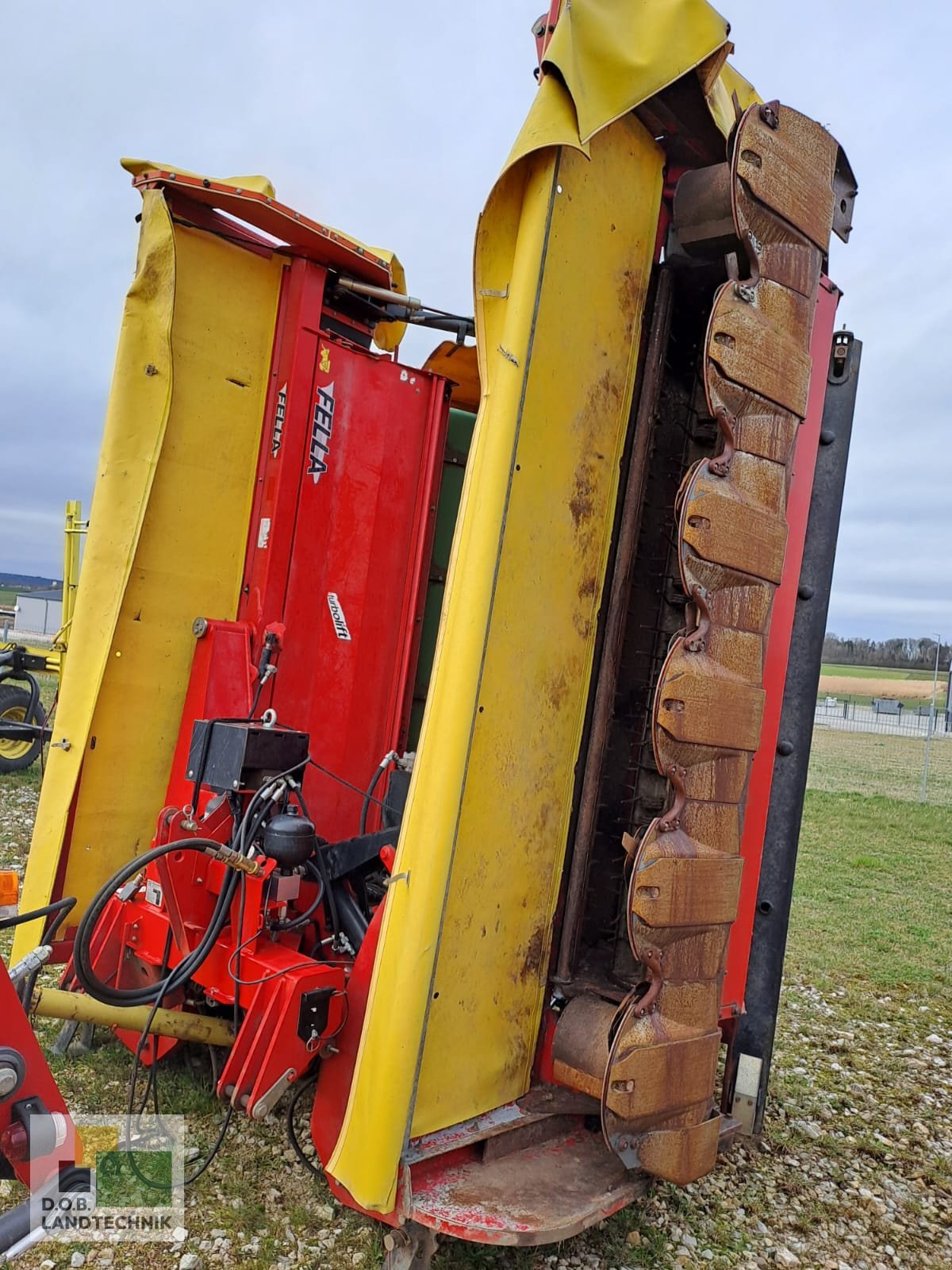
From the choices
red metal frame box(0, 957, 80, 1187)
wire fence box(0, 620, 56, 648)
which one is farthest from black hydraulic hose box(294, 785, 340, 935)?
wire fence box(0, 620, 56, 648)

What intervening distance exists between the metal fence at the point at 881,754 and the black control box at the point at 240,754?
476 centimetres

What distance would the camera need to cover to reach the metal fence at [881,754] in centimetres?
1395

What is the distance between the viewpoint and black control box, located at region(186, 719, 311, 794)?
8.55 ft

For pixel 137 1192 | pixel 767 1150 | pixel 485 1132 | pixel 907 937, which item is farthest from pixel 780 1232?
pixel 907 937

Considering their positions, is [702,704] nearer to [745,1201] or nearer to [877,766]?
[745,1201]

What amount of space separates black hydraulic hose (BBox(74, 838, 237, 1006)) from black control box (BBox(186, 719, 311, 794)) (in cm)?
22

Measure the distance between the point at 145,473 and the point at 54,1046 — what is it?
2077 millimetres

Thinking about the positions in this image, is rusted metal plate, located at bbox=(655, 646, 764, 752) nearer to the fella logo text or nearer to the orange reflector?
the orange reflector

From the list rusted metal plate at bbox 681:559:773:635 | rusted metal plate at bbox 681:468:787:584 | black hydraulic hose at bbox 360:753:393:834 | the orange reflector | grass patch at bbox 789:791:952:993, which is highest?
rusted metal plate at bbox 681:468:787:584

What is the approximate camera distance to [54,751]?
3035mm

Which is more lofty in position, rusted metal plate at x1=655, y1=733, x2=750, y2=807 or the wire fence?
rusted metal plate at x1=655, y1=733, x2=750, y2=807

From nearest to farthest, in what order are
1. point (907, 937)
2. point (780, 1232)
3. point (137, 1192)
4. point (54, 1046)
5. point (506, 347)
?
point (506, 347) → point (137, 1192) → point (780, 1232) → point (54, 1046) → point (907, 937)

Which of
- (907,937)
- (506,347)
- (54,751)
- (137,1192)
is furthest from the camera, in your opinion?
(907,937)

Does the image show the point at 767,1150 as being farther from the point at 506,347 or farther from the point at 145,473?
the point at 145,473
